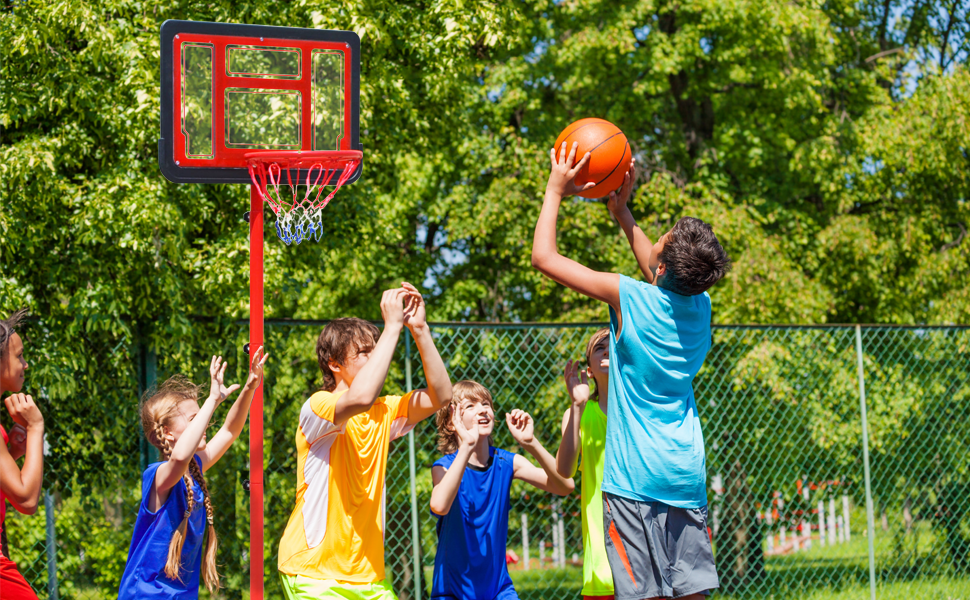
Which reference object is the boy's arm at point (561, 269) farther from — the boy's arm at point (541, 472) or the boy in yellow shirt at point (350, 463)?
the boy's arm at point (541, 472)

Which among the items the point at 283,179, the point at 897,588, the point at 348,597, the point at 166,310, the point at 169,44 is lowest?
the point at 897,588

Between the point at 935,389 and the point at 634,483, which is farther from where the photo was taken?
the point at 935,389

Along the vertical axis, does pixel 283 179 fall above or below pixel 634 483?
above

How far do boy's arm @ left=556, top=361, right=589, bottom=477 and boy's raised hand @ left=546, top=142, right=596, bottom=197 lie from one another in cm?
89

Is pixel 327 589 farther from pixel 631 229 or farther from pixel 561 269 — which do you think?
pixel 631 229

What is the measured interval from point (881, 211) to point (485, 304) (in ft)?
18.5

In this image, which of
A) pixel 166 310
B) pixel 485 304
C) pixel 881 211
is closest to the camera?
pixel 166 310

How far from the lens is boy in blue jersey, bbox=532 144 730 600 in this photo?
3059 mm

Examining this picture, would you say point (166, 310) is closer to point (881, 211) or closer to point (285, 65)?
point (285, 65)

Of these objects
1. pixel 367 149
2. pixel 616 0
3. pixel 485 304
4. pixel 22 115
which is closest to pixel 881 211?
pixel 616 0

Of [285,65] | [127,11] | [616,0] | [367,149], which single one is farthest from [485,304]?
[285,65]

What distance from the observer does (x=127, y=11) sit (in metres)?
6.11

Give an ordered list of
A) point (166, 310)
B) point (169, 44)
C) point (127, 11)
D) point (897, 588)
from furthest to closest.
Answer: point (897, 588) → point (127, 11) → point (166, 310) → point (169, 44)

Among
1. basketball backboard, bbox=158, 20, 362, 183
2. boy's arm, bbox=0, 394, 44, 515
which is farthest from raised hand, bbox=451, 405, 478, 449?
boy's arm, bbox=0, 394, 44, 515
